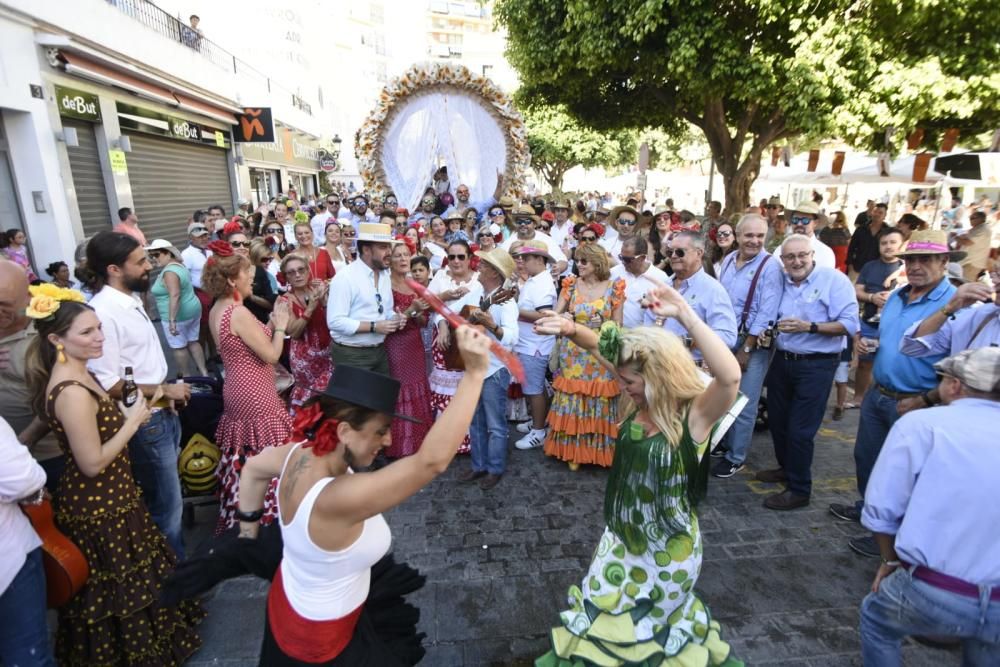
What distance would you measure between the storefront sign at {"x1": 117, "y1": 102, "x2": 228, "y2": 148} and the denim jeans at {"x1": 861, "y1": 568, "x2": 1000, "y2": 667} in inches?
540

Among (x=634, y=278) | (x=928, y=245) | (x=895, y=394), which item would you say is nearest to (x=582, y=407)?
(x=634, y=278)

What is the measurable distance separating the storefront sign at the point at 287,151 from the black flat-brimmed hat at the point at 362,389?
20137mm

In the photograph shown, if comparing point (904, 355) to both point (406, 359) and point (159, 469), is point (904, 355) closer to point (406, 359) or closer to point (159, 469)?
point (406, 359)

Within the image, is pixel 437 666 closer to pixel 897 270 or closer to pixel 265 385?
pixel 265 385

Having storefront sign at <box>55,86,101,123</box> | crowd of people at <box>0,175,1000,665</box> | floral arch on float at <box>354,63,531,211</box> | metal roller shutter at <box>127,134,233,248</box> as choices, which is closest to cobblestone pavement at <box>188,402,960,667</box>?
crowd of people at <box>0,175,1000,665</box>

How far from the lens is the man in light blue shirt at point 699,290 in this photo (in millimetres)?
4219

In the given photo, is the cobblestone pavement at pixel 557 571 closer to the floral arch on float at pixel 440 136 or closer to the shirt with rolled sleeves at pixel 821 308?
the shirt with rolled sleeves at pixel 821 308

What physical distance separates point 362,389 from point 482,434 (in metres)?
3.06

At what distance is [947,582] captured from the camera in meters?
1.97

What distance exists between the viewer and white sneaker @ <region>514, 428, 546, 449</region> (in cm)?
536

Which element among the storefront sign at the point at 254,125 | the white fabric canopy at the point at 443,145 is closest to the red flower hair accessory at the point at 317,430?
the white fabric canopy at the point at 443,145

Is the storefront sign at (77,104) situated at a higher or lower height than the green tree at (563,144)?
lower

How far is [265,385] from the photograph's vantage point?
12.2 feet

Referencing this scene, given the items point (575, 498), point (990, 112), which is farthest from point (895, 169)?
point (575, 498)
